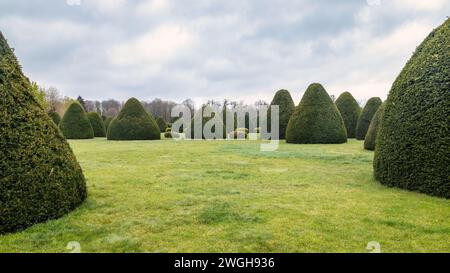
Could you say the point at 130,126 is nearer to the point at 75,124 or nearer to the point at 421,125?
the point at 75,124

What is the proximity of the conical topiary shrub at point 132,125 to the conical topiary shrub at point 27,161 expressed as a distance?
69.2ft

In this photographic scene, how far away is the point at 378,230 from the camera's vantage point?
4.55m

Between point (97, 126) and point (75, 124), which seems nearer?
point (75, 124)

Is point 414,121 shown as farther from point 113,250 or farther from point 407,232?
→ point 113,250

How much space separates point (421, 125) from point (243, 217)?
3909 millimetres

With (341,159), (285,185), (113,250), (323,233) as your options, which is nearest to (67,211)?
(113,250)

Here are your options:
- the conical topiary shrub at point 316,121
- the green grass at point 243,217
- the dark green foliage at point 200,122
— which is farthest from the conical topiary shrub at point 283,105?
the green grass at point 243,217

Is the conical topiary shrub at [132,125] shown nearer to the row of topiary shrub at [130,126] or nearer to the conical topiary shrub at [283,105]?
the row of topiary shrub at [130,126]

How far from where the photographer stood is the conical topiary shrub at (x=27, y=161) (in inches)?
174

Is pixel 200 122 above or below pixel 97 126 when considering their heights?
above

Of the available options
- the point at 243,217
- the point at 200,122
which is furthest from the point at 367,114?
the point at 243,217

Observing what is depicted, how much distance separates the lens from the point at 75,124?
2942 cm

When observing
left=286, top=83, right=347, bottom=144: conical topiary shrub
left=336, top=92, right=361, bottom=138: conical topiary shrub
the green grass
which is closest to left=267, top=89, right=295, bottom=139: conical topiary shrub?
left=286, top=83, right=347, bottom=144: conical topiary shrub

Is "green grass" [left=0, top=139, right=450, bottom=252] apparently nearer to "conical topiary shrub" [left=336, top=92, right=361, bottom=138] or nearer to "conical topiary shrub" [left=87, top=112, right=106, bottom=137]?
"conical topiary shrub" [left=336, top=92, right=361, bottom=138]
